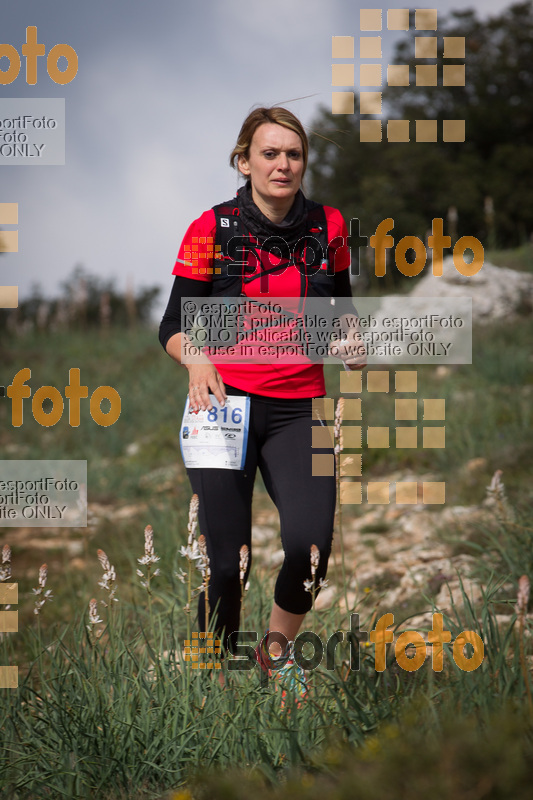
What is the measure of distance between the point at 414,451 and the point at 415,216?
15.6 meters

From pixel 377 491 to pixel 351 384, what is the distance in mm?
2440

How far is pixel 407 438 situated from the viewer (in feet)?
20.9

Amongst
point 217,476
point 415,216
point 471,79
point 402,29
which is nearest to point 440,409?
point 402,29

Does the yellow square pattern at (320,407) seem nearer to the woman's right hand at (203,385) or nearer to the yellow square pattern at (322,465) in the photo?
the yellow square pattern at (322,465)

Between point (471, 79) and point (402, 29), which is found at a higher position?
point (471, 79)

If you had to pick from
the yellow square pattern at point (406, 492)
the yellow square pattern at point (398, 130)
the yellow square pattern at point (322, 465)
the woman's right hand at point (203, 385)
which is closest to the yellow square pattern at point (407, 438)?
the yellow square pattern at point (406, 492)

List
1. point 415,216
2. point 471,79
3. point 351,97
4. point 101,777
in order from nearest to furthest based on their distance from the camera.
→ point 101,777
point 351,97
point 415,216
point 471,79

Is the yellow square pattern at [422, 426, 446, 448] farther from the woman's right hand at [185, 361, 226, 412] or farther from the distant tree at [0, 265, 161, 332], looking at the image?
the distant tree at [0, 265, 161, 332]

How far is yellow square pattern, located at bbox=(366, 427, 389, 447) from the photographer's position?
6.49 metres

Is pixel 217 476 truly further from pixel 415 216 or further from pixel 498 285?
pixel 415 216

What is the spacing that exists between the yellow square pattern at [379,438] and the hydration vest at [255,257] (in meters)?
3.81

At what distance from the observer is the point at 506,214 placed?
71.1ft

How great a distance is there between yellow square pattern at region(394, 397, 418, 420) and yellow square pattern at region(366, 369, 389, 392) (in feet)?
2.31

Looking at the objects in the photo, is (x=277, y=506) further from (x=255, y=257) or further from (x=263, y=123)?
(x=263, y=123)
